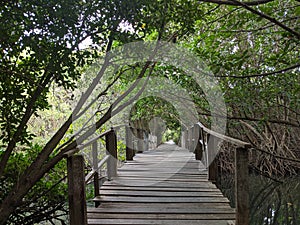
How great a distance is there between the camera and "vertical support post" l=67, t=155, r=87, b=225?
225 centimetres

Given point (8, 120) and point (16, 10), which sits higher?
point (16, 10)

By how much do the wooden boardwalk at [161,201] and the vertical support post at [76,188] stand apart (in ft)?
1.68

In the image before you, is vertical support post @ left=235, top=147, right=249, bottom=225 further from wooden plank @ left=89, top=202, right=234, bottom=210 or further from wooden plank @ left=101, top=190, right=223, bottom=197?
wooden plank @ left=101, top=190, right=223, bottom=197

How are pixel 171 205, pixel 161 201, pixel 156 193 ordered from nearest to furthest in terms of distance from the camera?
pixel 171 205, pixel 161 201, pixel 156 193

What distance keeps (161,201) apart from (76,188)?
1.33m

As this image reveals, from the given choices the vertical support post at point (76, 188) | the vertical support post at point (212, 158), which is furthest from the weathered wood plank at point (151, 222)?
the vertical support post at point (212, 158)

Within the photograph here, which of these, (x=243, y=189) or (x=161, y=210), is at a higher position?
(x=243, y=189)

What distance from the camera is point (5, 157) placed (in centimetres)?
295

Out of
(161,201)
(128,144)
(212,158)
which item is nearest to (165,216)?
(161,201)

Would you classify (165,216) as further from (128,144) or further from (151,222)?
(128,144)

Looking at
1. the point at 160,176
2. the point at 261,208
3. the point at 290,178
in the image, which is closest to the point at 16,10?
the point at 160,176

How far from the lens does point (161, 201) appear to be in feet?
11.0

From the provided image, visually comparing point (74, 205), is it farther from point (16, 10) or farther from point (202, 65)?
point (202, 65)

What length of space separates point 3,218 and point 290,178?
6985mm
